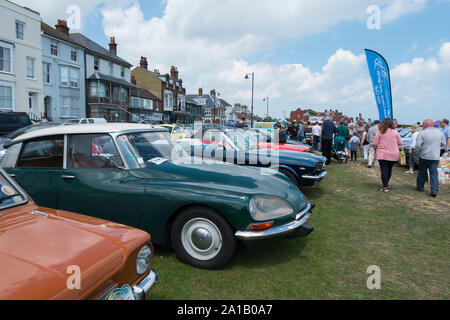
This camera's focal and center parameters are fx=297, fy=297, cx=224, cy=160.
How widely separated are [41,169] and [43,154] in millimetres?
202

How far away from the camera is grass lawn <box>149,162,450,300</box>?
2988 millimetres

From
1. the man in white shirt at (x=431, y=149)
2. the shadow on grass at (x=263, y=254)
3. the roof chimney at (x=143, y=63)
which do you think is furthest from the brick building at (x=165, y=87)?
the shadow on grass at (x=263, y=254)

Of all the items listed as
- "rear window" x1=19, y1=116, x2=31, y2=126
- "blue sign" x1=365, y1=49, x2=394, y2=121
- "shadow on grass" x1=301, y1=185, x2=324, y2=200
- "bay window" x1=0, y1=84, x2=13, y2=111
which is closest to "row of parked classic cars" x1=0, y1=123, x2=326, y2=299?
"shadow on grass" x1=301, y1=185, x2=324, y2=200

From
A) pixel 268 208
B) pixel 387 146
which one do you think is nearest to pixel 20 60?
pixel 387 146

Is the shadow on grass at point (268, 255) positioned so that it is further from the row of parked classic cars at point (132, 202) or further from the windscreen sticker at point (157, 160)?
the windscreen sticker at point (157, 160)

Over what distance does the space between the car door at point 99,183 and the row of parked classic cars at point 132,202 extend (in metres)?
0.01

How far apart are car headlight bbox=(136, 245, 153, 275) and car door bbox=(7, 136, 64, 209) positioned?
80.8 inches

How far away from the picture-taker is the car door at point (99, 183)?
3.46 m

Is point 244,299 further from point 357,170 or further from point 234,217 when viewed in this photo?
point 357,170

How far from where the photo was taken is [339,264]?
3.60 metres

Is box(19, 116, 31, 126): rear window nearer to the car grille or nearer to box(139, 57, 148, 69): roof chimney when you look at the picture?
the car grille

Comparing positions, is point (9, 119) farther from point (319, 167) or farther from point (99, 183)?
point (319, 167)
